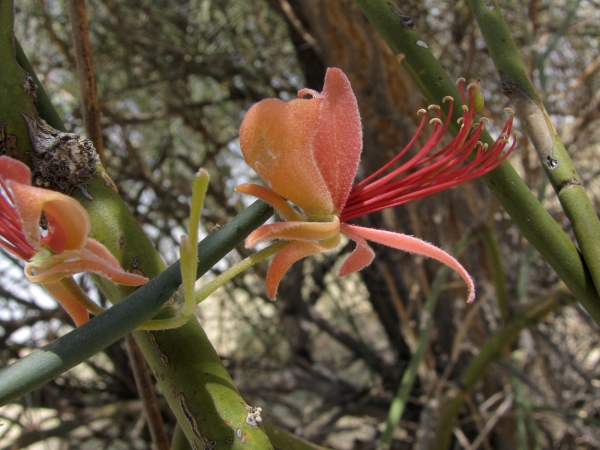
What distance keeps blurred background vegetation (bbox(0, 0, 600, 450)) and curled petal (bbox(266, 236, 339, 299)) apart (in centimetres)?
83

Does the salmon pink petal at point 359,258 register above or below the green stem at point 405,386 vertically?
above

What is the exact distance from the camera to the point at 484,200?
1312 mm

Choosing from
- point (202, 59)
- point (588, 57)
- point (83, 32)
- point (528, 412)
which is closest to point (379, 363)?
point (528, 412)

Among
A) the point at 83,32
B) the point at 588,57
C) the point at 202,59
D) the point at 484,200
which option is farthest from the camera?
the point at 588,57

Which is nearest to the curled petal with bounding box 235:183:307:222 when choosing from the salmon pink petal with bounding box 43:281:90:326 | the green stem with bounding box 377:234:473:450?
the salmon pink petal with bounding box 43:281:90:326

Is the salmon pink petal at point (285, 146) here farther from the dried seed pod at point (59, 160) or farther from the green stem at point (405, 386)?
the green stem at point (405, 386)

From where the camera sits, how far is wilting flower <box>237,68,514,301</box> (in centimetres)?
29

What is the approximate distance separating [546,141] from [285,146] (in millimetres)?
196

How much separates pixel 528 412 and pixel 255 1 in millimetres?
1036

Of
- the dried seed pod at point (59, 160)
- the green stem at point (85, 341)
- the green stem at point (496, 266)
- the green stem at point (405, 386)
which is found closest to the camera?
the green stem at point (85, 341)

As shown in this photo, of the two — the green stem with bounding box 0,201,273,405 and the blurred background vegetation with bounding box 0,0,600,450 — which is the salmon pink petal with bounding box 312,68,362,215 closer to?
the green stem with bounding box 0,201,273,405

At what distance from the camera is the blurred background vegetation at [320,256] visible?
127 centimetres

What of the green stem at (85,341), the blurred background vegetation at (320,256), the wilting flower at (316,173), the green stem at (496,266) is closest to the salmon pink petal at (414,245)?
the wilting flower at (316,173)

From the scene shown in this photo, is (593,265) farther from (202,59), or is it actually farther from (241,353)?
(241,353)
